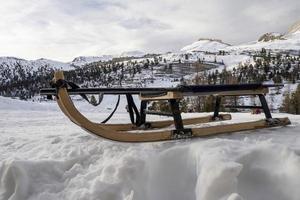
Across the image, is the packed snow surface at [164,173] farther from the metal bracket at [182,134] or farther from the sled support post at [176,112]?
the sled support post at [176,112]

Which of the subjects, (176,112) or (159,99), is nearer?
(176,112)

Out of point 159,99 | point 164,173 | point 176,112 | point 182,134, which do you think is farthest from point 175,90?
point 164,173

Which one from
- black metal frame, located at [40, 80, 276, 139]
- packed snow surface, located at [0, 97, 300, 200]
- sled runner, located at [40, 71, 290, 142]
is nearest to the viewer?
packed snow surface, located at [0, 97, 300, 200]

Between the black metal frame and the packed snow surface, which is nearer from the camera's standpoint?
the packed snow surface

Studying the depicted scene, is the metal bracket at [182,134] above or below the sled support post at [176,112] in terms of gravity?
below

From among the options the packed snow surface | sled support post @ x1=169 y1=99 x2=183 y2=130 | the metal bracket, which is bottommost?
the packed snow surface

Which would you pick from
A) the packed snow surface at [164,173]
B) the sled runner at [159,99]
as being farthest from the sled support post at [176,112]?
the packed snow surface at [164,173]

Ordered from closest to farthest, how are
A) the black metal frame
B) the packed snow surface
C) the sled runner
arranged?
the packed snow surface
the sled runner
the black metal frame

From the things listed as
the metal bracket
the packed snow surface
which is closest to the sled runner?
the metal bracket

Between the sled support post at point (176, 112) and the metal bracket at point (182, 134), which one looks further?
the sled support post at point (176, 112)

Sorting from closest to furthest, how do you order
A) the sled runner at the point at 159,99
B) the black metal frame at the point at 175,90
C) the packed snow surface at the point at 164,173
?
the packed snow surface at the point at 164,173
the sled runner at the point at 159,99
the black metal frame at the point at 175,90

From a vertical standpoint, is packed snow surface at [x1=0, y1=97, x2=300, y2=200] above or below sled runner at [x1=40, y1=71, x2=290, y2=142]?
below

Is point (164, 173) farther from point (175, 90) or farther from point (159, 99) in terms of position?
point (159, 99)

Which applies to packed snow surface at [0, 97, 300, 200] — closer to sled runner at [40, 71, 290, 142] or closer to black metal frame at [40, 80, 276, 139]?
sled runner at [40, 71, 290, 142]
